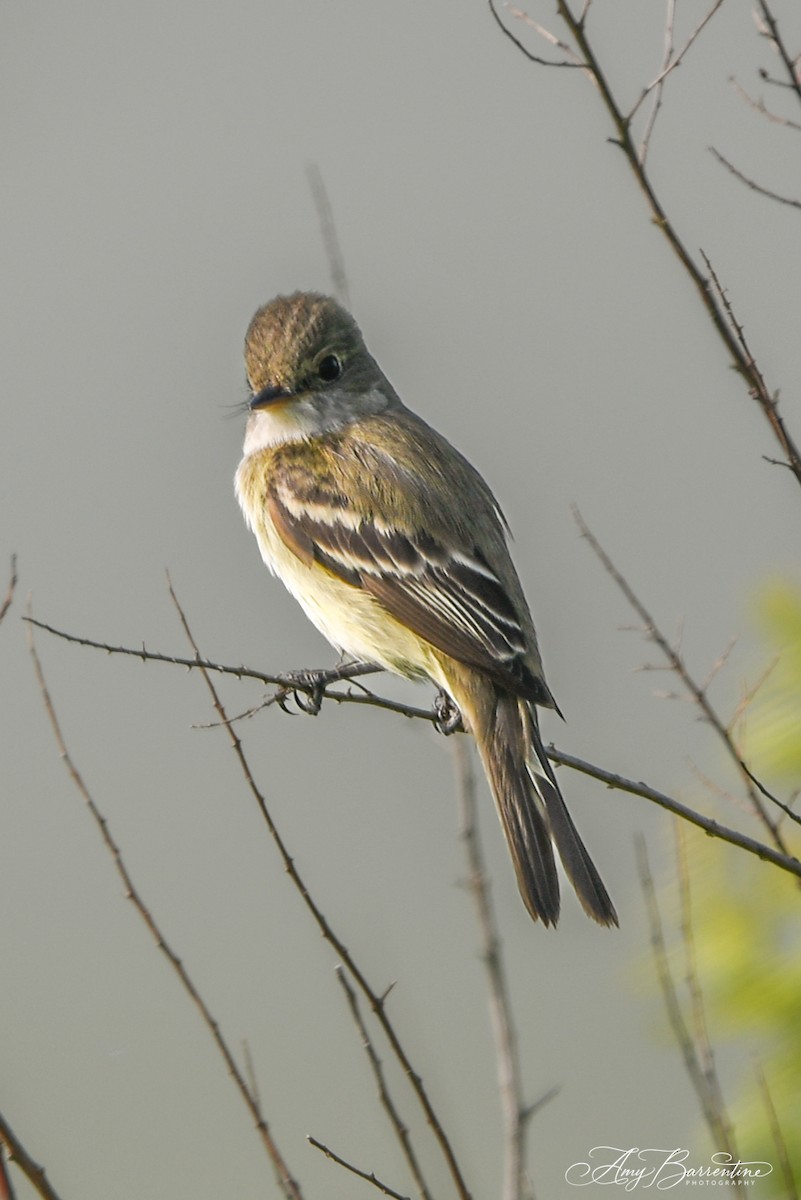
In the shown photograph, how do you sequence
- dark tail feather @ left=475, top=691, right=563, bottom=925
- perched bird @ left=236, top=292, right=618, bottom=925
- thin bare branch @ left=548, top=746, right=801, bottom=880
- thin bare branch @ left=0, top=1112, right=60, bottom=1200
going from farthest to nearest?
perched bird @ left=236, top=292, right=618, bottom=925 → dark tail feather @ left=475, top=691, right=563, bottom=925 → thin bare branch @ left=548, top=746, right=801, bottom=880 → thin bare branch @ left=0, top=1112, right=60, bottom=1200

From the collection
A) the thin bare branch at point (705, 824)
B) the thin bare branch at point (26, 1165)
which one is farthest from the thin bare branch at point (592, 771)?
the thin bare branch at point (26, 1165)

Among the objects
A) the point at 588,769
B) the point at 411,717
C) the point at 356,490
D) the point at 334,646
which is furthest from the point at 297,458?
the point at 588,769

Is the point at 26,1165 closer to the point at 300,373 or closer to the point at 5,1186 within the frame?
the point at 5,1186

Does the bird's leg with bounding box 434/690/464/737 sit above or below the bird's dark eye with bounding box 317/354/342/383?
below

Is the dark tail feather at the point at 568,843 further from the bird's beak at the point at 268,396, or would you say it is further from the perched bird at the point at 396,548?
the bird's beak at the point at 268,396

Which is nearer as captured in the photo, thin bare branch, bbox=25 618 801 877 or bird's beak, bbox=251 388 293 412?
thin bare branch, bbox=25 618 801 877

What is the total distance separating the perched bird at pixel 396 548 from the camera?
185 inches

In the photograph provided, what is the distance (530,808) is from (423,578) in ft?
3.27

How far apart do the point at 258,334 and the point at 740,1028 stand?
330 cm

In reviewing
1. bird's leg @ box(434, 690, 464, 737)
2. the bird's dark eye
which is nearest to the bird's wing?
bird's leg @ box(434, 690, 464, 737)

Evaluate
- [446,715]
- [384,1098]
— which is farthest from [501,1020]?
[446,715]

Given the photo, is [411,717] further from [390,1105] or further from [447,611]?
[390,1105]

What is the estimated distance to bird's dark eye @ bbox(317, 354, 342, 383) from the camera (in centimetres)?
598

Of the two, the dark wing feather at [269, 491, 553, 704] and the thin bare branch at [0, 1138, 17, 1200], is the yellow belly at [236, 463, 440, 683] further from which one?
the thin bare branch at [0, 1138, 17, 1200]
